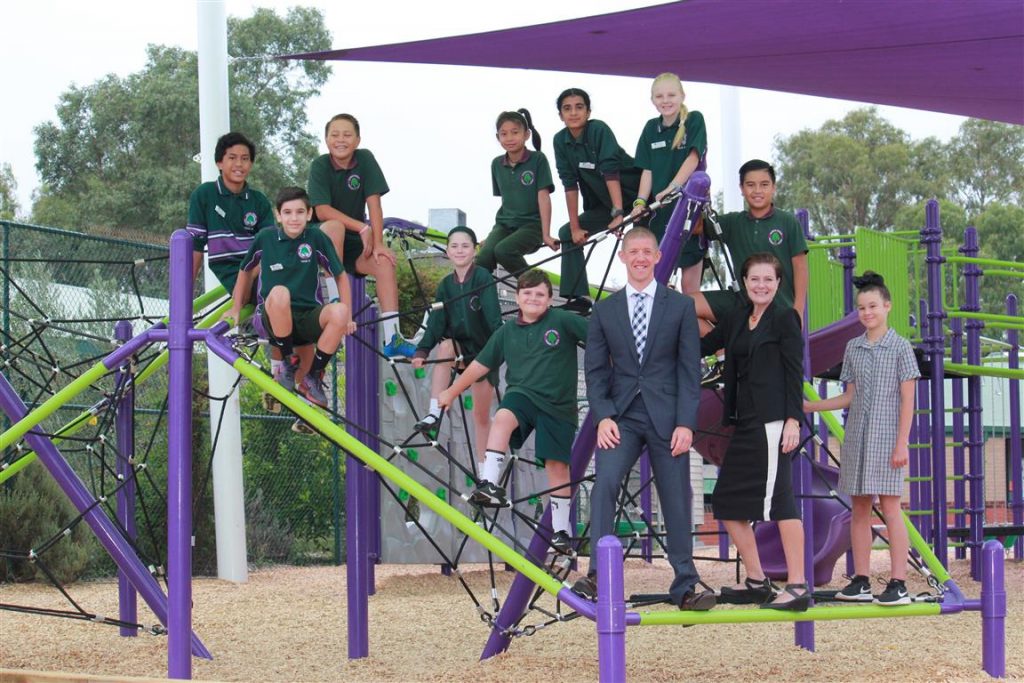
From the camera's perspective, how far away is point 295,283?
6.35 metres

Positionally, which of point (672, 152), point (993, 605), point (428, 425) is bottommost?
point (993, 605)

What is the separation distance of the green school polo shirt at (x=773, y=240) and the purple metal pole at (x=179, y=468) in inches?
102

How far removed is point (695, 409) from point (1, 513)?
7.59 meters

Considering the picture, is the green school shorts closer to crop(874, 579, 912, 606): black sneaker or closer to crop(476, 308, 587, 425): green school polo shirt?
crop(476, 308, 587, 425): green school polo shirt

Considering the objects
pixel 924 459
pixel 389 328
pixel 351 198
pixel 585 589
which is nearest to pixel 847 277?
pixel 924 459

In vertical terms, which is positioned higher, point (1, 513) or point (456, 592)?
point (1, 513)

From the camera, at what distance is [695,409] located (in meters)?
5.38

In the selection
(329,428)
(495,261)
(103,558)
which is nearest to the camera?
(329,428)

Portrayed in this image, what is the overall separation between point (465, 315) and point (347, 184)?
96 cm

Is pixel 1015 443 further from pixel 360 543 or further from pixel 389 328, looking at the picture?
pixel 360 543

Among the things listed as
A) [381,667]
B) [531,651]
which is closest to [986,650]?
[531,651]

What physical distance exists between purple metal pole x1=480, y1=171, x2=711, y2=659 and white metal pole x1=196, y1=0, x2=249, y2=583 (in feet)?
18.2

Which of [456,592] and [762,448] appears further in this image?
[456,592]

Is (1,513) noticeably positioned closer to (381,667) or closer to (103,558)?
(103,558)
